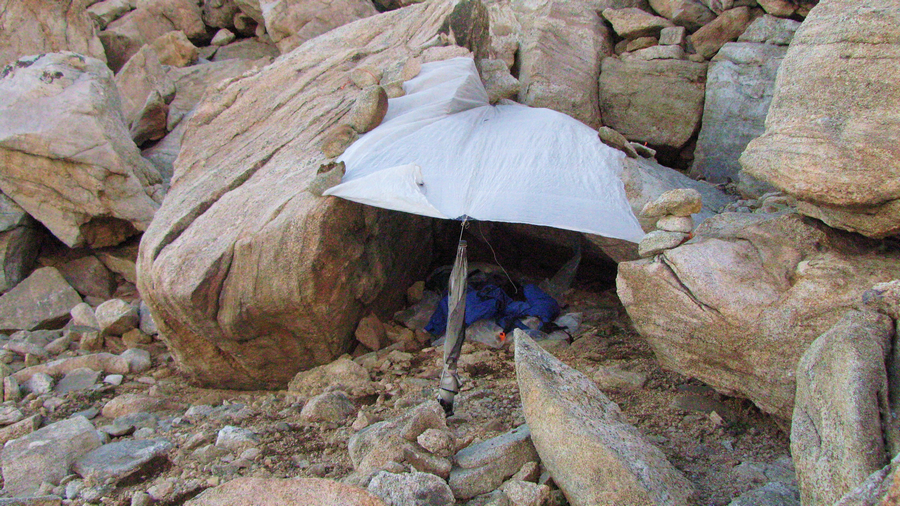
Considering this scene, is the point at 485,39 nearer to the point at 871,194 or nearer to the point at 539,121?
the point at 539,121

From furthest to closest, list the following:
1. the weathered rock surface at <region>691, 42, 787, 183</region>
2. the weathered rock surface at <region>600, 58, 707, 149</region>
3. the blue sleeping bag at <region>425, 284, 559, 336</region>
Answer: the weathered rock surface at <region>600, 58, 707, 149</region> < the weathered rock surface at <region>691, 42, 787, 183</region> < the blue sleeping bag at <region>425, 284, 559, 336</region>

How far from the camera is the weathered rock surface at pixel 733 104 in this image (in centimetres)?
637

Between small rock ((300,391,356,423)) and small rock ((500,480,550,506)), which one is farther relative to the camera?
small rock ((300,391,356,423))

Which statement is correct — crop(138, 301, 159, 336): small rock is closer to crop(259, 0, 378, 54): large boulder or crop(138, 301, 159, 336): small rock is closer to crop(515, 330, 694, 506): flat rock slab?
crop(515, 330, 694, 506): flat rock slab

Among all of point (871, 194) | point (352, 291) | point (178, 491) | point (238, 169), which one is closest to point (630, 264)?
point (871, 194)

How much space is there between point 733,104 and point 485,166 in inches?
142

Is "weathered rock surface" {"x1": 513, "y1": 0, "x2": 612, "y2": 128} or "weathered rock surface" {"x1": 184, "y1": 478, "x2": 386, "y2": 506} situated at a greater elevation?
"weathered rock surface" {"x1": 513, "y1": 0, "x2": 612, "y2": 128}

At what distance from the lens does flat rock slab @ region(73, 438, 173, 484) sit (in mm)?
3484

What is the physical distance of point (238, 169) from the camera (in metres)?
5.45

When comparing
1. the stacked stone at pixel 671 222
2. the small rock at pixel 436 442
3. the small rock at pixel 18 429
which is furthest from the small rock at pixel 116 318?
the stacked stone at pixel 671 222

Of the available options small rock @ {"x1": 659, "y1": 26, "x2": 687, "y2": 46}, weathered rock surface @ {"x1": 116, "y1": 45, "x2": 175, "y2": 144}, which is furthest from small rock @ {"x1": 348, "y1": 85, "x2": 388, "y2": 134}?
weathered rock surface @ {"x1": 116, "y1": 45, "x2": 175, "y2": 144}

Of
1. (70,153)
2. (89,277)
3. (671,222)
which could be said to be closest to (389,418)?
(671,222)

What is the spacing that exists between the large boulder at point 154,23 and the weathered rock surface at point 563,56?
664 cm

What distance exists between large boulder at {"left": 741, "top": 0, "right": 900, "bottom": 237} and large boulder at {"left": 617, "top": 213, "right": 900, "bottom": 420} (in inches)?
7.4
